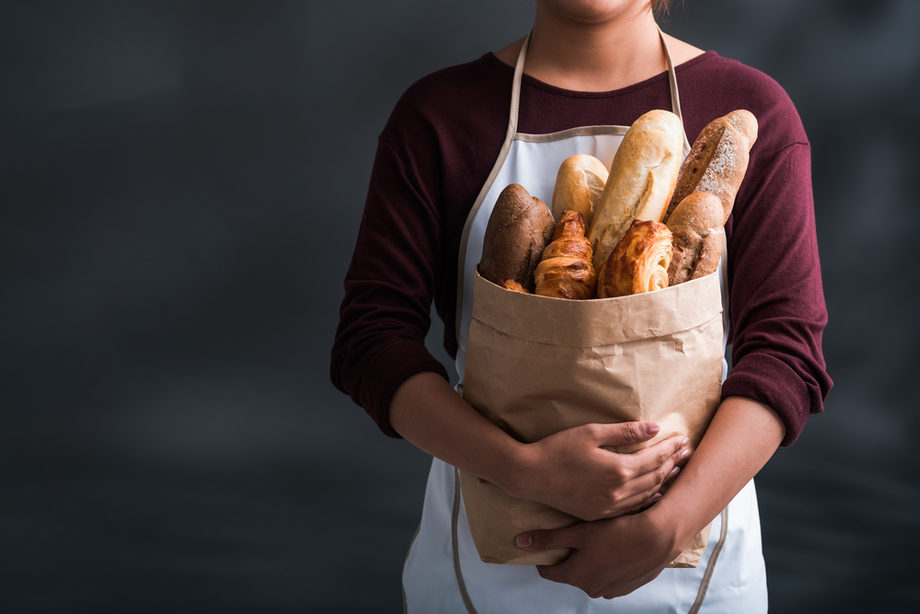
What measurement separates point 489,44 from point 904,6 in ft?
3.53

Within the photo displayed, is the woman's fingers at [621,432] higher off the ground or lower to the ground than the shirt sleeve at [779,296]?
lower

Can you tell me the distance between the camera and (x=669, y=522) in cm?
94

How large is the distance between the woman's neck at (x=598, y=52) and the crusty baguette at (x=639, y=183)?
267 millimetres

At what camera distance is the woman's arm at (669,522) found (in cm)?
95

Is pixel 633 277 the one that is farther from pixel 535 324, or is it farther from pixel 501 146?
pixel 501 146

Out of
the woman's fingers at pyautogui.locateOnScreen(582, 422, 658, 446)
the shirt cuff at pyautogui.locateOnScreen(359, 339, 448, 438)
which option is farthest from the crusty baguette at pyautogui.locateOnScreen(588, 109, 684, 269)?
the shirt cuff at pyautogui.locateOnScreen(359, 339, 448, 438)

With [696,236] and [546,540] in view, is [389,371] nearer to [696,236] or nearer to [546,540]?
[546,540]

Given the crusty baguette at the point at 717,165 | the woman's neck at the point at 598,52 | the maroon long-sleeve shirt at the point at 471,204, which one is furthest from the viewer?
the woman's neck at the point at 598,52

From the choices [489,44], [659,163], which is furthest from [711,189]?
[489,44]

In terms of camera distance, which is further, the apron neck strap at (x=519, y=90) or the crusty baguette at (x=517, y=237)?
the apron neck strap at (x=519, y=90)

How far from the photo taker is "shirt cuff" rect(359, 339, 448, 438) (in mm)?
1065

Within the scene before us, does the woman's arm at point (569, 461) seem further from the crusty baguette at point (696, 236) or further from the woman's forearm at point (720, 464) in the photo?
the crusty baguette at point (696, 236)

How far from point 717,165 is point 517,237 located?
0.22 metres

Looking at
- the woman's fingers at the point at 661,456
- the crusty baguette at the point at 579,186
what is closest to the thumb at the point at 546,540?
the woman's fingers at the point at 661,456
